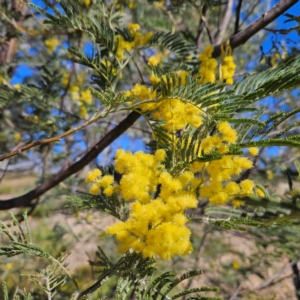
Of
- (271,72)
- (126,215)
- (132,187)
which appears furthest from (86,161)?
(271,72)

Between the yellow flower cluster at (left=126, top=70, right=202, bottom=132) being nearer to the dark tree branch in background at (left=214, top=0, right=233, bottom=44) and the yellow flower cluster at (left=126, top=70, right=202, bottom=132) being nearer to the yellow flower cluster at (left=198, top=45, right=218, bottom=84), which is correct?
the yellow flower cluster at (left=198, top=45, right=218, bottom=84)

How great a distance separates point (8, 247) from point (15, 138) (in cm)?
171

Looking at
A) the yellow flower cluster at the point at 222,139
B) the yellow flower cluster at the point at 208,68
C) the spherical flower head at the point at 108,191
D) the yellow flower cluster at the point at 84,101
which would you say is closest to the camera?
the yellow flower cluster at the point at 222,139

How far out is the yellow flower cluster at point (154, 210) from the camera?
0.50 m

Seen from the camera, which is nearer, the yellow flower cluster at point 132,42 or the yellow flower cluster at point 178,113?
the yellow flower cluster at point 178,113

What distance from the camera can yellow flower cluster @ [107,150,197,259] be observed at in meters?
0.50

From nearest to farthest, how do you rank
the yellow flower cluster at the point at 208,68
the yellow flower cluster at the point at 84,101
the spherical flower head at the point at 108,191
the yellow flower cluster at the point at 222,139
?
the yellow flower cluster at the point at 222,139, the spherical flower head at the point at 108,191, the yellow flower cluster at the point at 208,68, the yellow flower cluster at the point at 84,101

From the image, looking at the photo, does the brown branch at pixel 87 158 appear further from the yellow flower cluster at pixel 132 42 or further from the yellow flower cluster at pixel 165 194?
the yellow flower cluster at pixel 165 194

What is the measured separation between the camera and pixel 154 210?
0.50 meters

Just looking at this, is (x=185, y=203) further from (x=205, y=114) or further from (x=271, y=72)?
(x=271, y=72)

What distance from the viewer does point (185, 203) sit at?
19.7 inches

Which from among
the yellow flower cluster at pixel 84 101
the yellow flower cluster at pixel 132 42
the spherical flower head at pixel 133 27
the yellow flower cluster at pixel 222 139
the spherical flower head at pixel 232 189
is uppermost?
the yellow flower cluster at pixel 84 101

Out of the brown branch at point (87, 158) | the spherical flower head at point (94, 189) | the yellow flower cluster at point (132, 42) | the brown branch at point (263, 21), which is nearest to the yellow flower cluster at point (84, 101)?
the brown branch at point (87, 158)

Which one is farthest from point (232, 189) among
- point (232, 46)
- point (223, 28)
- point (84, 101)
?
point (84, 101)
